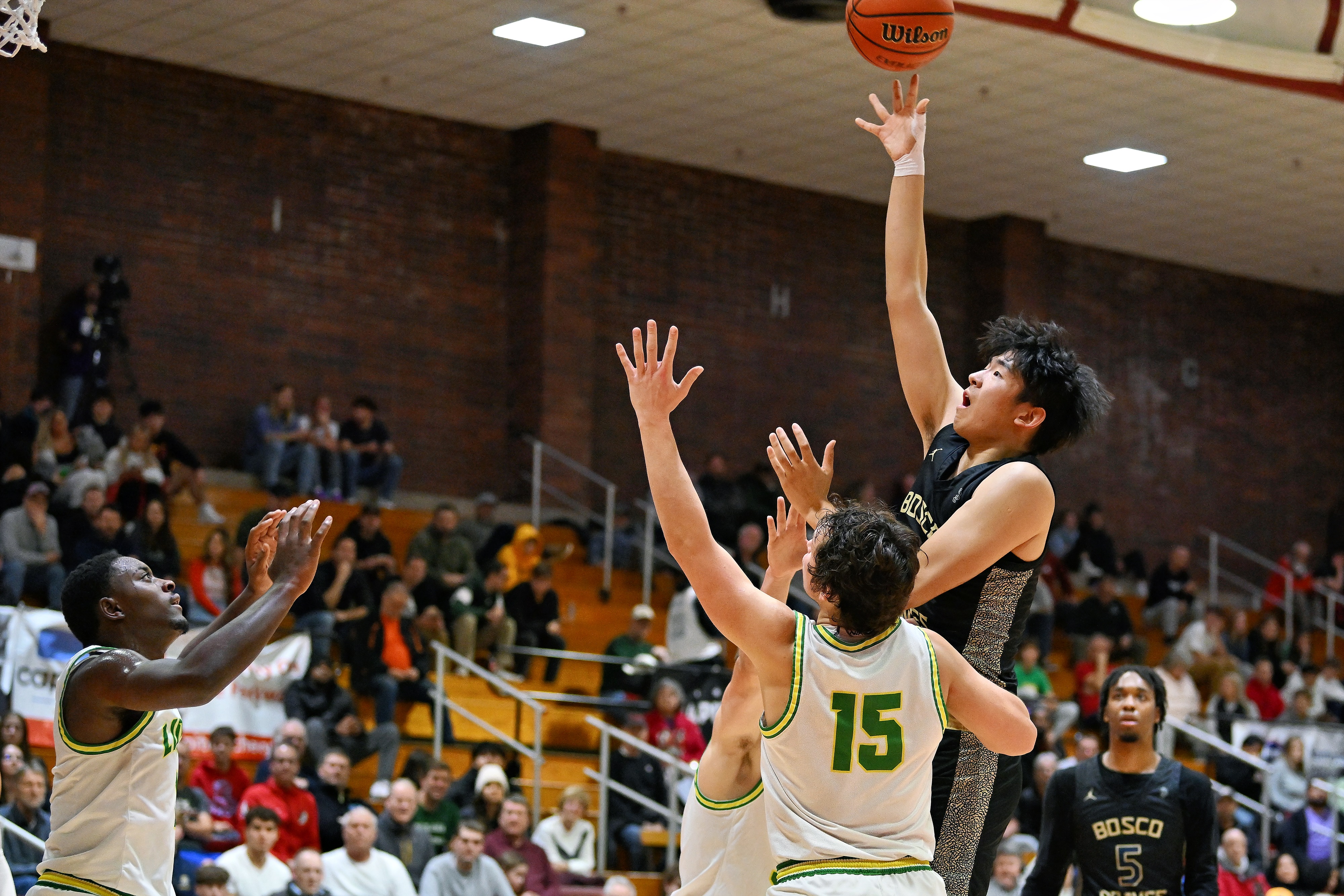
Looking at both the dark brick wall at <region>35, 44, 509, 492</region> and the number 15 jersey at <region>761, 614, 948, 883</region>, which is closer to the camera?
the number 15 jersey at <region>761, 614, 948, 883</region>

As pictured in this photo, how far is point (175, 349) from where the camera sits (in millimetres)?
17156

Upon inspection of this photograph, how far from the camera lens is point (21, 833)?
9945mm

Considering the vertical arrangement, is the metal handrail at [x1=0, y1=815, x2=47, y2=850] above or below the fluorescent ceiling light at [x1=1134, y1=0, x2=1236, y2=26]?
below

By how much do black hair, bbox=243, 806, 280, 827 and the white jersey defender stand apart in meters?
6.62

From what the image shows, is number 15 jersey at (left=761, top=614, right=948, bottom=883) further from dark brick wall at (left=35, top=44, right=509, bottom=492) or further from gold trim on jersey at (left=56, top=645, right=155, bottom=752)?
dark brick wall at (left=35, top=44, right=509, bottom=492)

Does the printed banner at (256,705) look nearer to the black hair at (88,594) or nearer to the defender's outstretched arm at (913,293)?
the black hair at (88,594)

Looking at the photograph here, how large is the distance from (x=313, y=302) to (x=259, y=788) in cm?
727

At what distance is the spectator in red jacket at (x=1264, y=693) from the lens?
19125 millimetres

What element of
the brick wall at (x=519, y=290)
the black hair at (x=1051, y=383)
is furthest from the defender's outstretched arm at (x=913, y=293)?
the brick wall at (x=519, y=290)

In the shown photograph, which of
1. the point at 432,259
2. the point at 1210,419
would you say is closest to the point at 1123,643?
the point at 1210,419

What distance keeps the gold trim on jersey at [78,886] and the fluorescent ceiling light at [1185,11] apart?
37.0 feet

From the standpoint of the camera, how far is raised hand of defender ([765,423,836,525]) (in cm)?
435

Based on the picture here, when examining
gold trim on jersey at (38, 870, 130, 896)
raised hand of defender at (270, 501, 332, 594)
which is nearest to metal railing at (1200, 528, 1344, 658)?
raised hand of defender at (270, 501, 332, 594)

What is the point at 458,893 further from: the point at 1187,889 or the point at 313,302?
the point at 313,302
